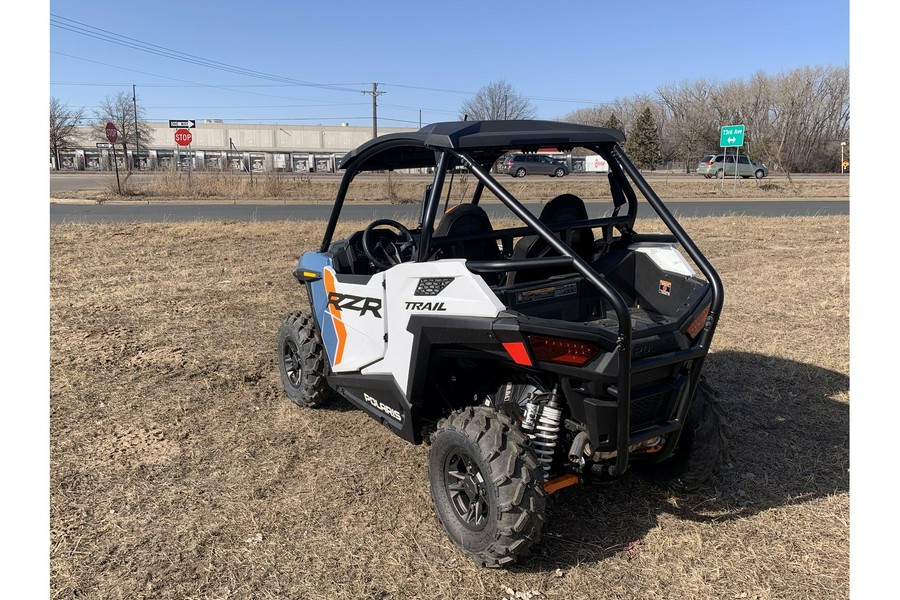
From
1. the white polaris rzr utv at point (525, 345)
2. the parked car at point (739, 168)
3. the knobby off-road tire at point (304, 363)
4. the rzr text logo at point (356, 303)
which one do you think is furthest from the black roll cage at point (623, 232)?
the parked car at point (739, 168)

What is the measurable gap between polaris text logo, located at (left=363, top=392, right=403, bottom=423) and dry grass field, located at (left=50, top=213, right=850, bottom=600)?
1.43 ft

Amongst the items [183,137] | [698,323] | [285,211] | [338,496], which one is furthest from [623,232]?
[183,137]

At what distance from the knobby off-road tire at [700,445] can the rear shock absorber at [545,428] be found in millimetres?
841

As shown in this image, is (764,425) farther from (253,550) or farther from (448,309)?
(253,550)

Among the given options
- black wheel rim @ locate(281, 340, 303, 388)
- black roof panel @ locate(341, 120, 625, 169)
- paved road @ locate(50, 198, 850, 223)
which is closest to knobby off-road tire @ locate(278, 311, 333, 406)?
black wheel rim @ locate(281, 340, 303, 388)

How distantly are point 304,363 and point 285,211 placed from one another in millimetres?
15673

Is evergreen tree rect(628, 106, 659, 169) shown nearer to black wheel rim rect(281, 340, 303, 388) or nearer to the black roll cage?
black wheel rim rect(281, 340, 303, 388)

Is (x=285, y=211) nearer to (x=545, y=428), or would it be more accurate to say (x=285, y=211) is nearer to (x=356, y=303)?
(x=356, y=303)

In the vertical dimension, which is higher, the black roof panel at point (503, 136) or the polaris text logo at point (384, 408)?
the black roof panel at point (503, 136)

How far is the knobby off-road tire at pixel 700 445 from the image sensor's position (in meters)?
3.29

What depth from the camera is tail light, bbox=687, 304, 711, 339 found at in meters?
2.91

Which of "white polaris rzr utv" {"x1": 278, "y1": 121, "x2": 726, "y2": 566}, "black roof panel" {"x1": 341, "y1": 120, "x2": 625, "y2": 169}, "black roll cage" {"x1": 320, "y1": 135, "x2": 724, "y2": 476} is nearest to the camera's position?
"black roll cage" {"x1": 320, "y1": 135, "x2": 724, "y2": 476}

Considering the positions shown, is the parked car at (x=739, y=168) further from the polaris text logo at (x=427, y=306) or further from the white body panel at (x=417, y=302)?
the polaris text logo at (x=427, y=306)

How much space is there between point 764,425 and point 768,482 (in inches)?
32.9
